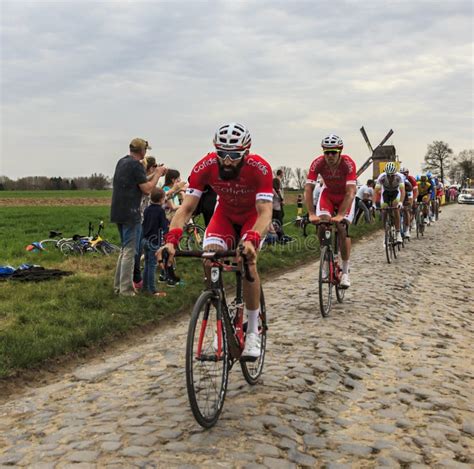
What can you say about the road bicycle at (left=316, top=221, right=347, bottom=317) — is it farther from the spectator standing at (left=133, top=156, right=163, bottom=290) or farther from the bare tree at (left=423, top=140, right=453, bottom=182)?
the bare tree at (left=423, top=140, right=453, bottom=182)

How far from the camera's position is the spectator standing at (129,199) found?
959cm

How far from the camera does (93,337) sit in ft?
25.8

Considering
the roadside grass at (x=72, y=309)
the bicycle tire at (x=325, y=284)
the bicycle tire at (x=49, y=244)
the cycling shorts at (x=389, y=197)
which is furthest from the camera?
the cycling shorts at (x=389, y=197)

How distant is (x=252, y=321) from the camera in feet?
18.6

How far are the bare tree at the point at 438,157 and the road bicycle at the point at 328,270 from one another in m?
112

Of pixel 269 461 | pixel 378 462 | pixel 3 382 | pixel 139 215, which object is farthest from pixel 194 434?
pixel 139 215

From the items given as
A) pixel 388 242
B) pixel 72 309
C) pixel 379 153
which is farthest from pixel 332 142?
pixel 379 153

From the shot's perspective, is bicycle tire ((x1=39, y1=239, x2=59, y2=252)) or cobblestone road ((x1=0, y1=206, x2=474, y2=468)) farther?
bicycle tire ((x1=39, y1=239, x2=59, y2=252))

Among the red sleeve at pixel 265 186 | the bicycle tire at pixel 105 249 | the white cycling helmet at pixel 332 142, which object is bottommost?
the bicycle tire at pixel 105 249

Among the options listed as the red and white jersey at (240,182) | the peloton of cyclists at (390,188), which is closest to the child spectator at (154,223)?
the red and white jersey at (240,182)

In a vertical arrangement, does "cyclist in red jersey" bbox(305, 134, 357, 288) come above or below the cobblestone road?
above

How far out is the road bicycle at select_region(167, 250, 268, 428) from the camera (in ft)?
14.9

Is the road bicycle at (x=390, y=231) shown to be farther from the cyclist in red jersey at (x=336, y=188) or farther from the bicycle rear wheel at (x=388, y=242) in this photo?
the cyclist in red jersey at (x=336, y=188)

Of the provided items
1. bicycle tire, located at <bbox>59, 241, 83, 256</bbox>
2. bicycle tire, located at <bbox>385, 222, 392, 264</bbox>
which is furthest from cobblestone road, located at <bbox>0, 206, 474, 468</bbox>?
bicycle tire, located at <bbox>59, 241, 83, 256</bbox>
